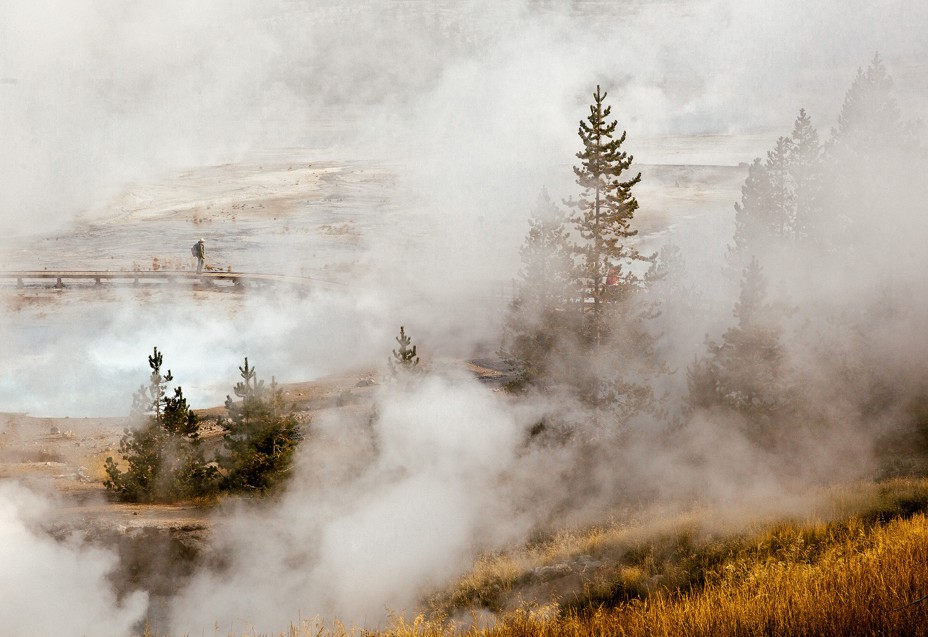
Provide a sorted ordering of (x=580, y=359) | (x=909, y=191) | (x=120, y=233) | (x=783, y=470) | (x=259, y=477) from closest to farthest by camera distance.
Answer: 1. (x=259, y=477)
2. (x=783, y=470)
3. (x=580, y=359)
4. (x=909, y=191)
5. (x=120, y=233)

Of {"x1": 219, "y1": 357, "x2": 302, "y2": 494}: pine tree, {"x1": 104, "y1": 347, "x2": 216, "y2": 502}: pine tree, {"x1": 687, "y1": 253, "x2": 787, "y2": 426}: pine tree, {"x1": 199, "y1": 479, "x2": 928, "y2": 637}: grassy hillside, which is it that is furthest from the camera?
{"x1": 687, "y1": 253, "x2": 787, "y2": 426}: pine tree

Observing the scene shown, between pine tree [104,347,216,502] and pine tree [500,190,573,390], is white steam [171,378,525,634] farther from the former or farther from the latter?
pine tree [500,190,573,390]

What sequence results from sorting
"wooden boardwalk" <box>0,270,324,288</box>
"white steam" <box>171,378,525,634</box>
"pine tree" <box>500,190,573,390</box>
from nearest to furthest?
"white steam" <box>171,378,525,634</box> < "pine tree" <box>500,190,573,390</box> < "wooden boardwalk" <box>0,270,324,288</box>

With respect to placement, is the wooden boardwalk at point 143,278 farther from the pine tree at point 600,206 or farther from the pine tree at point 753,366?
the pine tree at point 753,366

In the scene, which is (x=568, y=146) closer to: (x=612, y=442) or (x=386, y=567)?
(x=612, y=442)

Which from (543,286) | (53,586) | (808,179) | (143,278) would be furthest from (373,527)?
(143,278)

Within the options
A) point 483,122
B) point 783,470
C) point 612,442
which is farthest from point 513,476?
point 483,122

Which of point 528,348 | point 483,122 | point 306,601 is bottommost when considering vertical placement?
point 306,601

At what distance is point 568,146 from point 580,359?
156 feet

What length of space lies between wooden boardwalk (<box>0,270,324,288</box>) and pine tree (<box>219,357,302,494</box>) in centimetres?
2595

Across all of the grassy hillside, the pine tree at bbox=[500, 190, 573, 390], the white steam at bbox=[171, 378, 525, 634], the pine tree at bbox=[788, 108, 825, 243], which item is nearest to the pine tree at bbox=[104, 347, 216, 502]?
the white steam at bbox=[171, 378, 525, 634]

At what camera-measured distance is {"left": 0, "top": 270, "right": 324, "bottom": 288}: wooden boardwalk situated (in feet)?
133

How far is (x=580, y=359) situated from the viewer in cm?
2220

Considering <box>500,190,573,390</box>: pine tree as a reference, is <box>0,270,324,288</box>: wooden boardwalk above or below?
above
